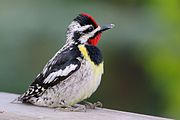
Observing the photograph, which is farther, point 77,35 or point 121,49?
point 121,49

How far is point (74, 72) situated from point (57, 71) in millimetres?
91

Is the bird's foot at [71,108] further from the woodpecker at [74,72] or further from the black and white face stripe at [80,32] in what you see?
the black and white face stripe at [80,32]

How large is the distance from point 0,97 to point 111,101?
2.42 m

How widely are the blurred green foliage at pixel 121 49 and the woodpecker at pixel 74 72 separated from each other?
208 centimetres

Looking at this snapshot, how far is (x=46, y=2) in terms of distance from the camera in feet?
22.4

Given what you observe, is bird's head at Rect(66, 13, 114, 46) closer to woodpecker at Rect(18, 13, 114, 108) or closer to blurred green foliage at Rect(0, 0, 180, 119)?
woodpecker at Rect(18, 13, 114, 108)

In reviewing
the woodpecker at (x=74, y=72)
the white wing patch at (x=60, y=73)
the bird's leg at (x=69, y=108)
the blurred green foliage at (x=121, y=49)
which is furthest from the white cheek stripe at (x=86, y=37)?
the blurred green foliage at (x=121, y=49)

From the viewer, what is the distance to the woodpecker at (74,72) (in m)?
3.79

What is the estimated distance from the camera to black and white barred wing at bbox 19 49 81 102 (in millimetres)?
3809

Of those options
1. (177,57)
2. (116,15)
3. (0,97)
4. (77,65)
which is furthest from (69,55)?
(116,15)

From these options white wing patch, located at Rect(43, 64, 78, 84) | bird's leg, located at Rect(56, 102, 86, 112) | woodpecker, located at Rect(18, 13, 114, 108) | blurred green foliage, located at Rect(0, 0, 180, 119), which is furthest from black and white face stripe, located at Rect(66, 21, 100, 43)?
blurred green foliage, located at Rect(0, 0, 180, 119)

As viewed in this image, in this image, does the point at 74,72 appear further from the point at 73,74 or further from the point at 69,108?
the point at 69,108

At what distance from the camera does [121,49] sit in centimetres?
632

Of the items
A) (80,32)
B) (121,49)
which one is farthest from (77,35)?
(121,49)
